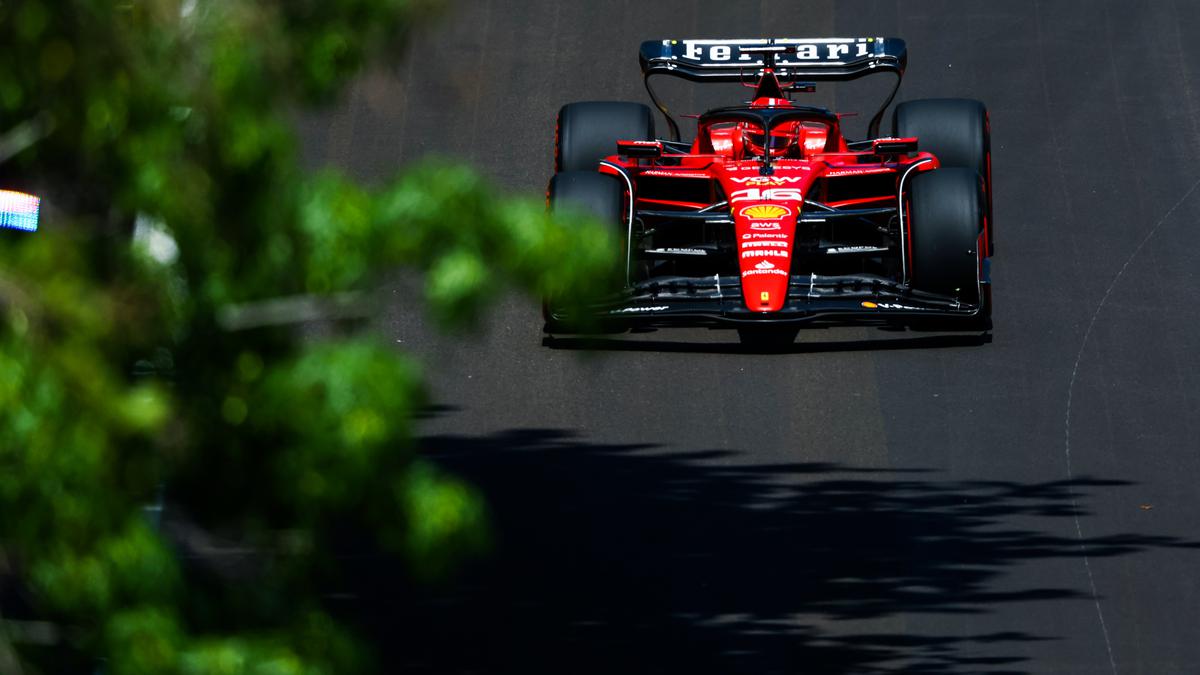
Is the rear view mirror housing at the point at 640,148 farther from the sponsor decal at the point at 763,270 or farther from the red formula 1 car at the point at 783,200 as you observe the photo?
the sponsor decal at the point at 763,270

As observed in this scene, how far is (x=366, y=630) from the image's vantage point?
10.8 meters

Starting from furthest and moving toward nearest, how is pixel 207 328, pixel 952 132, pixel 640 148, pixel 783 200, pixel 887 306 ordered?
pixel 952 132 < pixel 640 148 < pixel 783 200 < pixel 887 306 < pixel 207 328

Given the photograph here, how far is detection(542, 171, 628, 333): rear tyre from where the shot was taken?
1420 centimetres

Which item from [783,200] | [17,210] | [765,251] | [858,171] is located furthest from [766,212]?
[17,210]

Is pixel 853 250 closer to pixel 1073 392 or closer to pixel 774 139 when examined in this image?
pixel 774 139

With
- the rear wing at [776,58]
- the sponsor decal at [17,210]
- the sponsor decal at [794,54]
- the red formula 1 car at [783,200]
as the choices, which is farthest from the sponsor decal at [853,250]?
the sponsor decal at [17,210]

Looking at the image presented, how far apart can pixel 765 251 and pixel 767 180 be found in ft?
2.37

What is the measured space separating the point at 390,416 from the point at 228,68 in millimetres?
932

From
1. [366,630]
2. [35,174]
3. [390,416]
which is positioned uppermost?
[35,174]

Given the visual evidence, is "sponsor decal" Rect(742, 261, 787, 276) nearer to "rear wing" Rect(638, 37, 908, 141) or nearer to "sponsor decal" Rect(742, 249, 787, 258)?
"sponsor decal" Rect(742, 249, 787, 258)

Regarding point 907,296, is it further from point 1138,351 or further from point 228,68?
point 228,68

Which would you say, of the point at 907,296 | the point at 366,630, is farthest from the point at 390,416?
the point at 907,296

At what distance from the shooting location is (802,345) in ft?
48.3

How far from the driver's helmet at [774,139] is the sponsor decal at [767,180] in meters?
0.67
